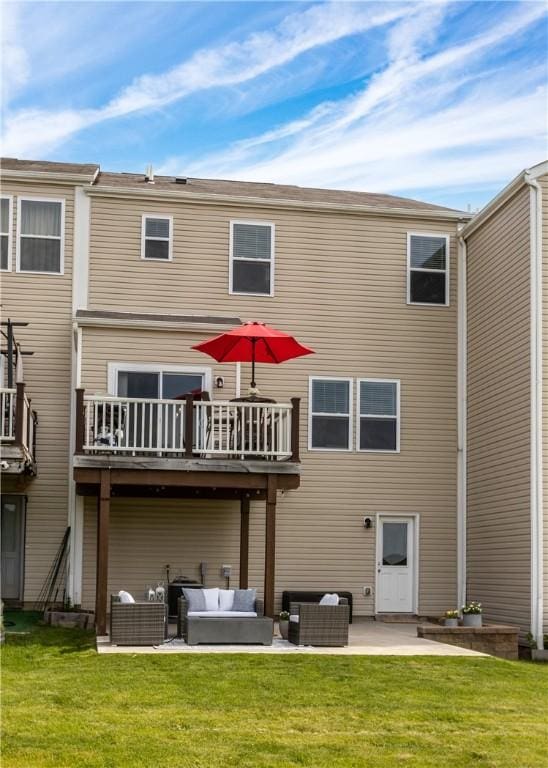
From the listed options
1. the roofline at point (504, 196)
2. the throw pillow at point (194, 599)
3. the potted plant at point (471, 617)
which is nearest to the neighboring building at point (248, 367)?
the roofline at point (504, 196)

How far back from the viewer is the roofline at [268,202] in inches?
779

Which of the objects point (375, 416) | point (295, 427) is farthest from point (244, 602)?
point (375, 416)

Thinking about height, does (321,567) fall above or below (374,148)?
below

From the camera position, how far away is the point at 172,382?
1919 centimetres

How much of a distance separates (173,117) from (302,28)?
10.2 feet

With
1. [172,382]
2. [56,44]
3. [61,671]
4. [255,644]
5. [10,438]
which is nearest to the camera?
[61,671]

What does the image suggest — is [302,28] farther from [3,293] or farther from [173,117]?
[3,293]

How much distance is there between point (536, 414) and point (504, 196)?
377 centimetres

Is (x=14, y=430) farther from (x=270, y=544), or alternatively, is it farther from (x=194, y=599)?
(x=270, y=544)

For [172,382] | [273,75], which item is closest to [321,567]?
[172,382]

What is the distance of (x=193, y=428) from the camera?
16828 millimetres

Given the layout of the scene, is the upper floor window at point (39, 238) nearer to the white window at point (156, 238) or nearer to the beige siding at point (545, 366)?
the white window at point (156, 238)

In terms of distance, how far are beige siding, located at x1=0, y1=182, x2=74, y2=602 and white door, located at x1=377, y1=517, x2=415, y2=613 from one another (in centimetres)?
556

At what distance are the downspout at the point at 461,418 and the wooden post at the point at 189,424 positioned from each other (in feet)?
19.5
